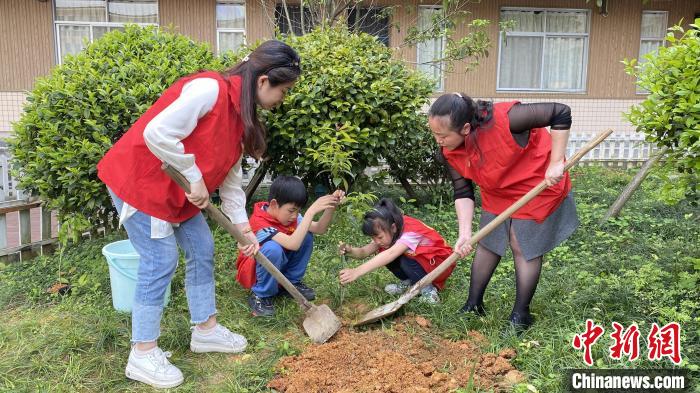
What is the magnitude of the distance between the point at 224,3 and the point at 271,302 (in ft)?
26.1

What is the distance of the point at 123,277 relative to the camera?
3.16 m

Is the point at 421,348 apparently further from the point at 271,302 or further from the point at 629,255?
the point at 629,255

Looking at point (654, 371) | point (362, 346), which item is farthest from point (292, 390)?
point (654, 371)

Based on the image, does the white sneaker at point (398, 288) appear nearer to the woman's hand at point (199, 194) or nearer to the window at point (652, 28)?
the woman's hand at point (199, 194)

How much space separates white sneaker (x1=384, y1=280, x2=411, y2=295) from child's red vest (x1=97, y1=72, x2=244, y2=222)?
5.06 feet

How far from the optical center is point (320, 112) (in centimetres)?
452

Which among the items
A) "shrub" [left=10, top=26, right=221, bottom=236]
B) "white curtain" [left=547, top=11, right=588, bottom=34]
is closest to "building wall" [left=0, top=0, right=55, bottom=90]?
"shrub" [left=10, top=26, right=221, bottom=236]

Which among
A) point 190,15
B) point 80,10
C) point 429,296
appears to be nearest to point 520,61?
point 190,15

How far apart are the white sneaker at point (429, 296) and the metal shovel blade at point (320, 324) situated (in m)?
0.57

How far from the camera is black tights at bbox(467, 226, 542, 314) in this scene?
277 cm

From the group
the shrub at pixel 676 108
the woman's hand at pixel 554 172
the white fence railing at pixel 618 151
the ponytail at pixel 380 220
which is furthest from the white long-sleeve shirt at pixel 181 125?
the white fence railing at pixel 618 151

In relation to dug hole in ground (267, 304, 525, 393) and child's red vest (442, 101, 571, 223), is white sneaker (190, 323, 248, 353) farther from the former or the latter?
child's red vest (442, 101, 571, 223)

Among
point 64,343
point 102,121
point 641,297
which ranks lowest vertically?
point 64,343

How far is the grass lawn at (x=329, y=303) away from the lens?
2525 mm
